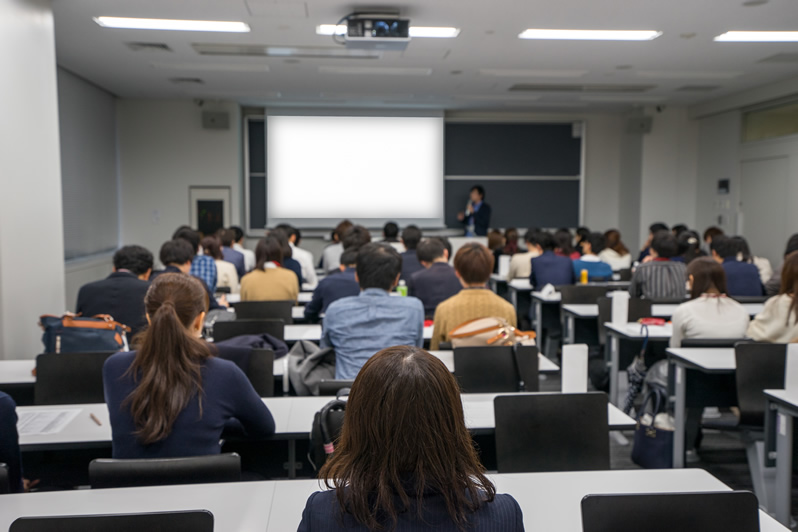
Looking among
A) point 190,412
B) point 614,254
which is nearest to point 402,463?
point 190,412

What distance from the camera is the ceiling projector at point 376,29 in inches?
215

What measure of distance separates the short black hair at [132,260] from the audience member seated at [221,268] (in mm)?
2012

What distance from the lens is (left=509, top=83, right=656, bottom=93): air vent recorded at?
29.7ft

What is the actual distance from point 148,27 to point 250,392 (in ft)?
16.4

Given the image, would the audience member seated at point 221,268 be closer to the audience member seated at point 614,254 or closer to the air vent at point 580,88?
the audience member seated at point 614,254

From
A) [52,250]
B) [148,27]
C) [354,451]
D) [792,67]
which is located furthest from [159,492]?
[792,67]

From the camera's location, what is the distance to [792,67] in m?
7.78

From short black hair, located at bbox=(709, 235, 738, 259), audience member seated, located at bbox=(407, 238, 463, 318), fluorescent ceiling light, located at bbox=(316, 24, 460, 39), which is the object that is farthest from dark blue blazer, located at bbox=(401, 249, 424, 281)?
short black hair, located at bbox=(709, 235, 738, 259)

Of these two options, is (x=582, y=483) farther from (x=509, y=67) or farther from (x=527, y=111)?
(x=527, y=111)

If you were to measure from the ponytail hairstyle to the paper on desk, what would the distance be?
0.56 m

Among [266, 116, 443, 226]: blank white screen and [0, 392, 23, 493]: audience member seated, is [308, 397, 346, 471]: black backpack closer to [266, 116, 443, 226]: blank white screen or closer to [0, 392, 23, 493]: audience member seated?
[0, 392, 23, 493]: audience member seated

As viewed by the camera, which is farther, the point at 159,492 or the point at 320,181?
the point at 320,181

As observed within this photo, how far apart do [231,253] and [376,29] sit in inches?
104

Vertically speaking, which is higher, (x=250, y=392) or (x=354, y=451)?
(x=354, y=451)
